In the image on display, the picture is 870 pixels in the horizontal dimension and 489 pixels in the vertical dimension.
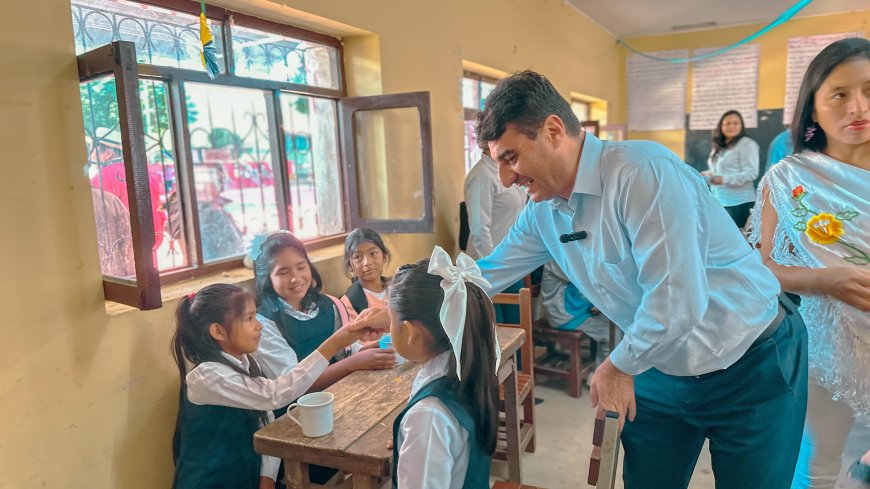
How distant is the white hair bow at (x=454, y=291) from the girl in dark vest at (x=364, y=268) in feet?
4.38

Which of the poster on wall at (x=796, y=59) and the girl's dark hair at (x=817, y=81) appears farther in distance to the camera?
the poster on wall at (x=796, y=59)

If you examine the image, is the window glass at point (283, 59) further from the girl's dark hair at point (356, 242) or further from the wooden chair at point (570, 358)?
the wooden chair at point (570, 358)

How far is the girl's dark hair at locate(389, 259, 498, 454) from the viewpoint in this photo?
1273mm

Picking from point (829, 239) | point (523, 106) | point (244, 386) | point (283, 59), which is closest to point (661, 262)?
point (523, 106)

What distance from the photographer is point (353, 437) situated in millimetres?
1446

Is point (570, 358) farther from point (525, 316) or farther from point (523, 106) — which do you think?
point (523, 106)

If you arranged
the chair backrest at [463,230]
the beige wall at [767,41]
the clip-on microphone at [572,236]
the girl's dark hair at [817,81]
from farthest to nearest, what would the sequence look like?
the beige wall at [767,41], the chair backrest at [463,230], the girl's dark hair at [817,81], the clip-on microphone at [572,236]

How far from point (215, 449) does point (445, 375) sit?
924 millimetres

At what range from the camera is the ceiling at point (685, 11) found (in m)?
6.15

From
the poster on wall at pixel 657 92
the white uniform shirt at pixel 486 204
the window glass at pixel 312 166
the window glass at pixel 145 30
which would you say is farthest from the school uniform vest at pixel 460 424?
the poster on wall at pixel 657 92

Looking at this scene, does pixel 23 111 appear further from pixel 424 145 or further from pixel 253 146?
pixel 424 145

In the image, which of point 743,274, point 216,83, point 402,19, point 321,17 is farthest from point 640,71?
point 743,274

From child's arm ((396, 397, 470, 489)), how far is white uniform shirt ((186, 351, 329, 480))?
2.13 ft

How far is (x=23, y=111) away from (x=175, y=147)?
2.23 feet
